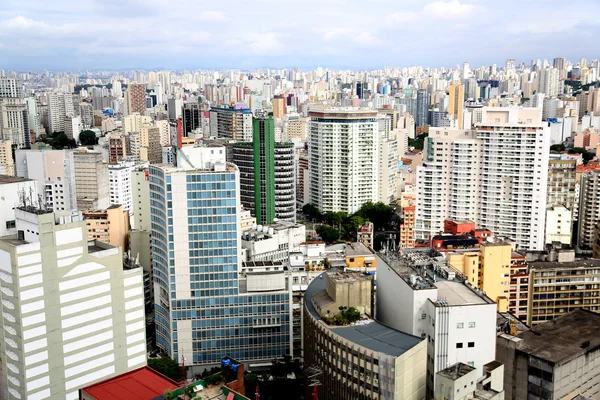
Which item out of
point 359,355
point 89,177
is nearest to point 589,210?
point 359,355

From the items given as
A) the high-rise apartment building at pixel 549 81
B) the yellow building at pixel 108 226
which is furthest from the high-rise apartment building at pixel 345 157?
the high-rise apartment building at pixel 549 81

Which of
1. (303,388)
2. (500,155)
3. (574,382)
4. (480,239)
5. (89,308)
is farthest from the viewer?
(500,155)

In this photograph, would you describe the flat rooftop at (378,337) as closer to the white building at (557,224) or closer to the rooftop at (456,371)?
the rooftop at (456,371)

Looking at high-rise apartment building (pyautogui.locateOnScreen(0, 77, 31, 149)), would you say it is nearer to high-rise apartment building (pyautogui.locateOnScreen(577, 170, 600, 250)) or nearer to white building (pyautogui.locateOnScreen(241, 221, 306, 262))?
white building (pyautogui.locateOnScreen(241, 221, 306, 262))

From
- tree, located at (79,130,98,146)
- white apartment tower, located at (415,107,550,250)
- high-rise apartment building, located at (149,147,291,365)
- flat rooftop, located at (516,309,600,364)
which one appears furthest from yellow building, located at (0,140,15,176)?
flat rooftop, located at (516,309,600,364)

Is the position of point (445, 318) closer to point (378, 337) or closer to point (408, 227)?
point (378, 337)

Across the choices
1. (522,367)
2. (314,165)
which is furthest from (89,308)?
(314,165)

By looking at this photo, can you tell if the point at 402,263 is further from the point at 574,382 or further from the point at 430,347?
the point at 574,382
